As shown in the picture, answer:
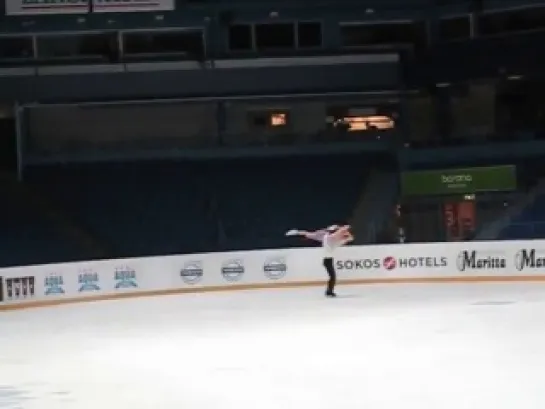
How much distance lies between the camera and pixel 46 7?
2284 centimetres

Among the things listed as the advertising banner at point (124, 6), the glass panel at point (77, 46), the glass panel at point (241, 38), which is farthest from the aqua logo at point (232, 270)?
the glass panel at point (77, 46)

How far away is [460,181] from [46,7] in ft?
35.5

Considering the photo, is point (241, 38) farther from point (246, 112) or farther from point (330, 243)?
point (330, 243)

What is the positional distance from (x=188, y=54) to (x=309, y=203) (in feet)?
16.8

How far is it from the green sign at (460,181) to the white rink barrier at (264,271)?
6.07 metres

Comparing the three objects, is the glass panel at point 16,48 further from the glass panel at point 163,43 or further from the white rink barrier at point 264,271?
the white rink barrier at point 264,271

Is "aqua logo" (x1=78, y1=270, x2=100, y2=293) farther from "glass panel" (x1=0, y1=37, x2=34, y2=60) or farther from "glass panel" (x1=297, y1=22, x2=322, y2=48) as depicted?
"glass panel" (x1=297, y1=22, x2=322, y2=48)

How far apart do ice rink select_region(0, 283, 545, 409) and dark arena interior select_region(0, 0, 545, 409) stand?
8.43m

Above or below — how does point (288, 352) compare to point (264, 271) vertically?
above

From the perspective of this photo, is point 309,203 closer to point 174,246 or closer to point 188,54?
point 174,246

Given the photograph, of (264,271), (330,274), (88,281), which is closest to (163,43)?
(264,271)

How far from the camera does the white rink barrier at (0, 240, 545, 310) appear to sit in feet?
47.9

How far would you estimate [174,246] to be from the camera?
21.1 meters

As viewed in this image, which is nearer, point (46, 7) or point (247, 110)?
point (46, 7)
